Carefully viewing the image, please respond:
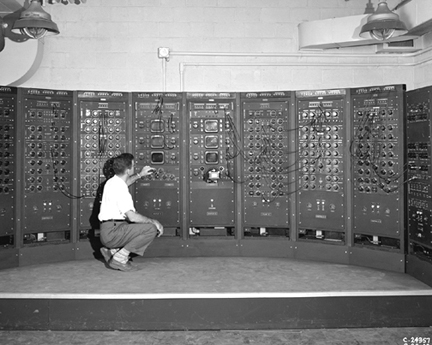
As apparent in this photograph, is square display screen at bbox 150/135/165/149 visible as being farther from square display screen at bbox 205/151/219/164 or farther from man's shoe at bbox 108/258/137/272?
man's shoe at bbox 108/258/137/272

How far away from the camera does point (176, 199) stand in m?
5.41

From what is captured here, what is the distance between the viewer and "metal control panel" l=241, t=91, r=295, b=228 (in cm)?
535

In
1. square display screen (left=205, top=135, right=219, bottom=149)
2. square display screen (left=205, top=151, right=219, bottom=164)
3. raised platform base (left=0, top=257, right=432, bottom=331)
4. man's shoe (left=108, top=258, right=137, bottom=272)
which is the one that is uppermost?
square display screen (left=205, top=135, right=219, bottom=149)

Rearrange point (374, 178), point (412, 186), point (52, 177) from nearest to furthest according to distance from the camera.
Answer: point (412, 186)
point (374, 178)
point (52, 177)

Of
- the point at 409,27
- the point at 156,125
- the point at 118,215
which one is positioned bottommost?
the point at 118,215

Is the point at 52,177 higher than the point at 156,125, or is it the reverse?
the point at 156,125

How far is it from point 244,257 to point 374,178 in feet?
5.38

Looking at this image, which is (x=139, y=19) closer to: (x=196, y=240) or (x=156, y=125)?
(x=156, y=125)

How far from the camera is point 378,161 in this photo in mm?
4785

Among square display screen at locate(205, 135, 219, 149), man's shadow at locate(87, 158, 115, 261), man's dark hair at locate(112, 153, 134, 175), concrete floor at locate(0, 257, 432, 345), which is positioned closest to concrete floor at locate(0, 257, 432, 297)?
concrete floor at locate(0, 257, 432, 345)

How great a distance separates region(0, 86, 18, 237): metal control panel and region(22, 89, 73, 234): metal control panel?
120mm

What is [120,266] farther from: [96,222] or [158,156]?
[158,156]

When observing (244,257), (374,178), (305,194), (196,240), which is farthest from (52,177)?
(374,178)

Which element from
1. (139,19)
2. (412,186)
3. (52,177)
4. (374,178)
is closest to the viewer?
(412,186)
